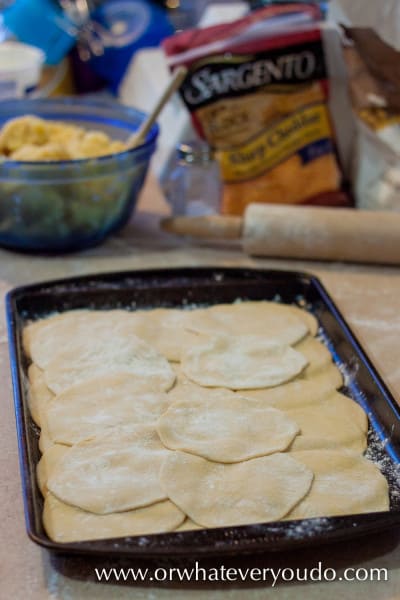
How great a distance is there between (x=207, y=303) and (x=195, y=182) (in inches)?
16.4

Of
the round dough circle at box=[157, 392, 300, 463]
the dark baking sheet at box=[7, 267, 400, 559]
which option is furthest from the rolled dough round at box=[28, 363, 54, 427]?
the round dough circle at box=[157, 392, 300, 463]

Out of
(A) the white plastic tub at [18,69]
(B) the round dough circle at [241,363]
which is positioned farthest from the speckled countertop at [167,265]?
(A) the white plastic tub at [18,69]

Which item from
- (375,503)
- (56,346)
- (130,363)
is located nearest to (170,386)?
(130,363)

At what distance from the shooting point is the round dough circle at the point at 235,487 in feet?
2.42

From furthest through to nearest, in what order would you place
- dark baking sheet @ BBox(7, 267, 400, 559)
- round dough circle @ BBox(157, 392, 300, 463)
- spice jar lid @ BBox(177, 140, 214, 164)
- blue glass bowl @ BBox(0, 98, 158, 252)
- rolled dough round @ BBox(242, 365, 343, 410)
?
spice jar lid @ BBox(177, 140, 214, 164), blue glass bowl @ BBox(0, 98, 158, 252), rolled dough round @ BBox(242, 365, 343, 410), round dough circle @ BBox(157, 392, 300, 463), dark baking sheet @ BBox(7, 267, 400, 559)

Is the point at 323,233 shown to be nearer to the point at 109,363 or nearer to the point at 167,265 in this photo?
the point at 167,265

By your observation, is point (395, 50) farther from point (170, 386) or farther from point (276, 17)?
point (170, 386)

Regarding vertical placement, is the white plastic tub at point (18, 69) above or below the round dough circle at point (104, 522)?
above

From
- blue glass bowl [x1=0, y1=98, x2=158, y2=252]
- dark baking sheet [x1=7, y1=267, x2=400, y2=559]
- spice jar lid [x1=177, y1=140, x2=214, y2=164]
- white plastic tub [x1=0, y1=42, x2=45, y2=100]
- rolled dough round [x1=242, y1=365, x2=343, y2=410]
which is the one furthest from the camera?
white plastic tub [x1=0, y1=42, x2=45, y2=100]

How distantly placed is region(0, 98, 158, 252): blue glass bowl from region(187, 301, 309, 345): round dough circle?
35 cm

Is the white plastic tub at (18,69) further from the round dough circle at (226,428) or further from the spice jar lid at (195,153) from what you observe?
the round dough circle at (226,428)

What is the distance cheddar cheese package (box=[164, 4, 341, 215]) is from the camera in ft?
4.89

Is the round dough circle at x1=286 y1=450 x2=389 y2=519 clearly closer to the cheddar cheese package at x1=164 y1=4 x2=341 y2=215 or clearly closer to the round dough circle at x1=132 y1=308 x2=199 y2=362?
the round dough circle at x1=132 y1=308 x2=199 y2=362

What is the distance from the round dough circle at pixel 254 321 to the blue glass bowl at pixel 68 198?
35 centimetres
